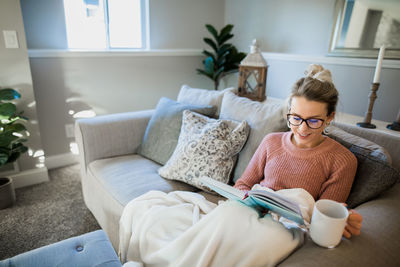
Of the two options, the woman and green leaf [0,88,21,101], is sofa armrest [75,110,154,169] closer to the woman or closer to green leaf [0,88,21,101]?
green leaf [0,88,21,101]

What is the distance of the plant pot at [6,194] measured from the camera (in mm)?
1959

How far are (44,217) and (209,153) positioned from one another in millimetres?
1306

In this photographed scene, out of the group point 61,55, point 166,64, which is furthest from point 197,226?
point 166,64

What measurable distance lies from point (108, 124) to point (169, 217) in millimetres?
1017

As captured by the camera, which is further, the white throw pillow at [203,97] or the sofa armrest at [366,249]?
the white throw pillow at [203,97]

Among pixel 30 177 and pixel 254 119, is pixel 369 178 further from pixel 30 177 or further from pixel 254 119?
pixel 30 177

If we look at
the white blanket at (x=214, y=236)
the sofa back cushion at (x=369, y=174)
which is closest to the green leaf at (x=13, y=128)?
the white blanket at (x=214, y=236)

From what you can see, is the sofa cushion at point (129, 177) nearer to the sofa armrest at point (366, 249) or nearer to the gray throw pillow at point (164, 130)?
the gray throw pillow at point (164, 130)

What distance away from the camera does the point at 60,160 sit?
2676 millimetres

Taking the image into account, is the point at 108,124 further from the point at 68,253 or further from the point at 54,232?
the point at 68,253

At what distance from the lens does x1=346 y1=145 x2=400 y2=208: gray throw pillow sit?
101 centimetres

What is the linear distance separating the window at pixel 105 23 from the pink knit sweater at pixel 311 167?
214 centimetres

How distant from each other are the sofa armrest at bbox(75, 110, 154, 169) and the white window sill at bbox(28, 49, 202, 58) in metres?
0.92

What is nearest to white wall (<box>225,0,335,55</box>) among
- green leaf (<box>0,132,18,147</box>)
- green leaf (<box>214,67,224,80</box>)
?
green leaf (<box>214,67,224,80</box>)
